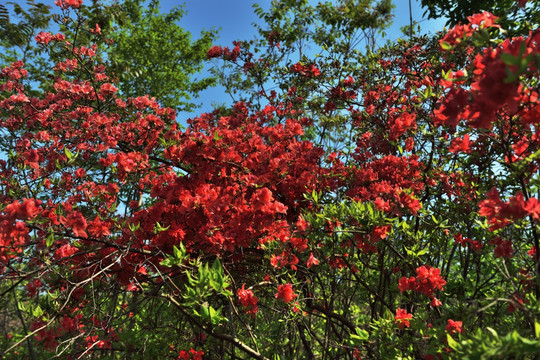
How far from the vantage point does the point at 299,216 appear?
2525mm

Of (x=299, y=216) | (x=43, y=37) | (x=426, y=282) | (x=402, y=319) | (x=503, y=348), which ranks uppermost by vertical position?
(x=43, y=37)

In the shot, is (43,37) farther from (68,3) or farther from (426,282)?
(426,282)

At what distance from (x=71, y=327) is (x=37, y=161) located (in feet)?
5.30

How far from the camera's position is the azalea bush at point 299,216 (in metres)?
1.54

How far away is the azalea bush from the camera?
1.54 m

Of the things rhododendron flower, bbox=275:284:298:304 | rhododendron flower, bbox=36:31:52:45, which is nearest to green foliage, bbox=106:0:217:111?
Result: rhododendron flower, bbox=36:31:52:45

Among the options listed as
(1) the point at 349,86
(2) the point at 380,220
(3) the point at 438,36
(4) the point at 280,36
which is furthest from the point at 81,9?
(2) the point at 380,220

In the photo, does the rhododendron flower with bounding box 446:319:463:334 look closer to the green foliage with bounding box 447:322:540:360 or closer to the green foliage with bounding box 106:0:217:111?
the green foliage with bounding box 447:322:540:360

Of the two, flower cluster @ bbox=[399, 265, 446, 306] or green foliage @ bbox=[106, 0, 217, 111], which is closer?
flower cluster @ bbox=[399, 265, 446, 306]

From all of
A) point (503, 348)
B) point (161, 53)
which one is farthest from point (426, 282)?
point (161, 53)

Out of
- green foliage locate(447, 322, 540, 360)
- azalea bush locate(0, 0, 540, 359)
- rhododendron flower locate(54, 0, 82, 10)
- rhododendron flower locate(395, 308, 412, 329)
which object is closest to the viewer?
green foliage locate(447, 322, 540, 360)

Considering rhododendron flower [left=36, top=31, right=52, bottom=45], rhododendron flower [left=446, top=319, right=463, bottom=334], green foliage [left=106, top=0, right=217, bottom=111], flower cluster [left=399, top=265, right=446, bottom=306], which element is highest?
green foliage [left=106, top=0, right=217, bottom=111]

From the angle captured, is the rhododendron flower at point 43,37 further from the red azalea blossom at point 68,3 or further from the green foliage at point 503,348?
the green foliage at point 503,348

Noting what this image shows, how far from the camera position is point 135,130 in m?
3.51
